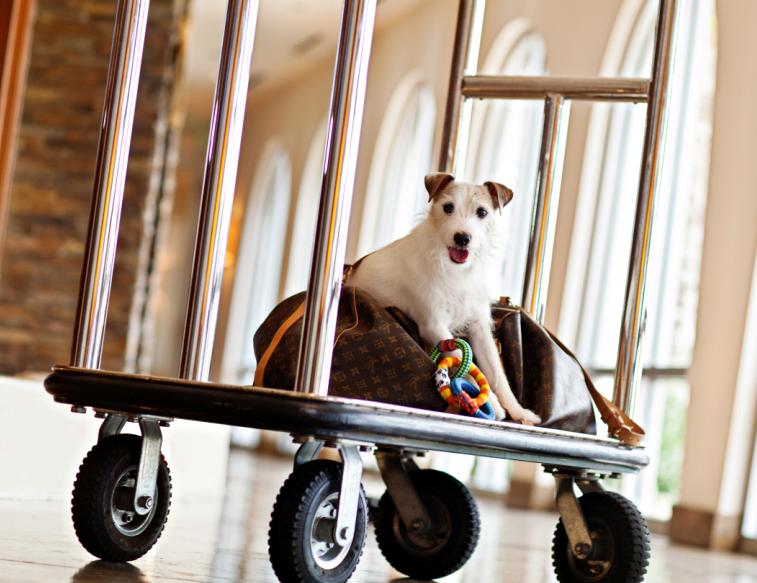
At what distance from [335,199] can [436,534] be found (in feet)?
3.30

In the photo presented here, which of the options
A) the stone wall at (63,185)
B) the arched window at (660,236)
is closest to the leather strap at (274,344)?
the stone wall at (63,185)

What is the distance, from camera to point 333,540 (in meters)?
1.92

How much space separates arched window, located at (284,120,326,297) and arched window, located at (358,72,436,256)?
8.48 feet

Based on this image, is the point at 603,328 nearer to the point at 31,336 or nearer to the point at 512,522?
the point at 512,522

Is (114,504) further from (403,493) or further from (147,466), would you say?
(403,493)

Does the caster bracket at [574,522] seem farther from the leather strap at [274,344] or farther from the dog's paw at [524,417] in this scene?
the leather strap at [274,344]

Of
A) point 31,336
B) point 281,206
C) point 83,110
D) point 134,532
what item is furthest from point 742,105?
point 281,206

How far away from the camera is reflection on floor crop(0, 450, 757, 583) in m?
2.08

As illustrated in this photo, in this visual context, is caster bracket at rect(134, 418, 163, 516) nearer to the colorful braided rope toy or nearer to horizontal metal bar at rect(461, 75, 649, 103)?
the colorful braided rope toy

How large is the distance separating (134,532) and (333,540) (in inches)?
17.2

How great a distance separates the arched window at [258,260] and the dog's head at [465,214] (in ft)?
44.3

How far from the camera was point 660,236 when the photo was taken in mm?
7871

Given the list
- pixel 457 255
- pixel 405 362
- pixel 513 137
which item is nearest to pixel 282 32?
pixel 513 137

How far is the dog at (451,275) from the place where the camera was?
2188 mm
